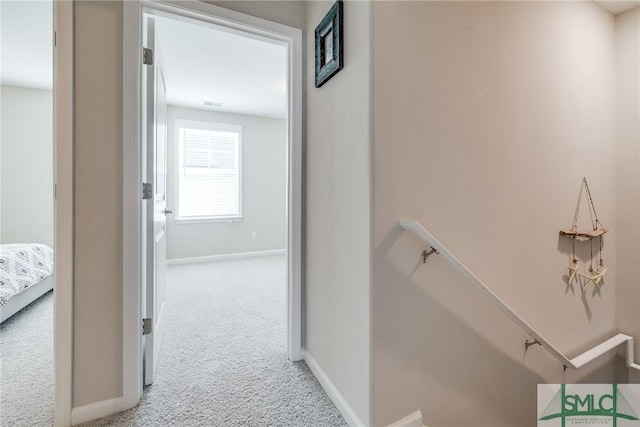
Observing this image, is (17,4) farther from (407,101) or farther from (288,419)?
(288,419)

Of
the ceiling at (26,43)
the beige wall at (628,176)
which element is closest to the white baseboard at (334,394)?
the beige wall at (628,176)

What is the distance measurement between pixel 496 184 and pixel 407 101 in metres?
0.70

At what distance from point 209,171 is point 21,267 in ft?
8.56

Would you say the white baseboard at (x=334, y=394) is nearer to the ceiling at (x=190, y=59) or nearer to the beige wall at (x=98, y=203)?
the beige wall at (x=98, y=203)

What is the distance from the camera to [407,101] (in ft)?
4.14

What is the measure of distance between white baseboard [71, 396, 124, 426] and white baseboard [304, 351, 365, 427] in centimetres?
98

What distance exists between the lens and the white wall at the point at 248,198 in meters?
4.48

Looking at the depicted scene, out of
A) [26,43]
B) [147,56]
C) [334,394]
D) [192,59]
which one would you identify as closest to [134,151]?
[147,56]

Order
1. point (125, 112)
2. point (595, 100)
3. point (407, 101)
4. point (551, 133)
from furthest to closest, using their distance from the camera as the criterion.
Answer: point (595, 100)
point (551, 133)
point (125, 112)
point (407, 101)

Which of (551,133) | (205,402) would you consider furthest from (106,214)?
(551,133)

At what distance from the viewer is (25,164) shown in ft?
12.0

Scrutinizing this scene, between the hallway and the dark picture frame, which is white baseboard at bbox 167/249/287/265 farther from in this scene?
the dark picture frame

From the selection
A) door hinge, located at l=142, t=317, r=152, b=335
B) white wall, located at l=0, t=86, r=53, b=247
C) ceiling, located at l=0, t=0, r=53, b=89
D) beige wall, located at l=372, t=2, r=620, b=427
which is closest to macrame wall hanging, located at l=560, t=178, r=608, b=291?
beige wall, located at l=372, t=2, r=620, b=427

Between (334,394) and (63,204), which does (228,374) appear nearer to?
(334,394)
